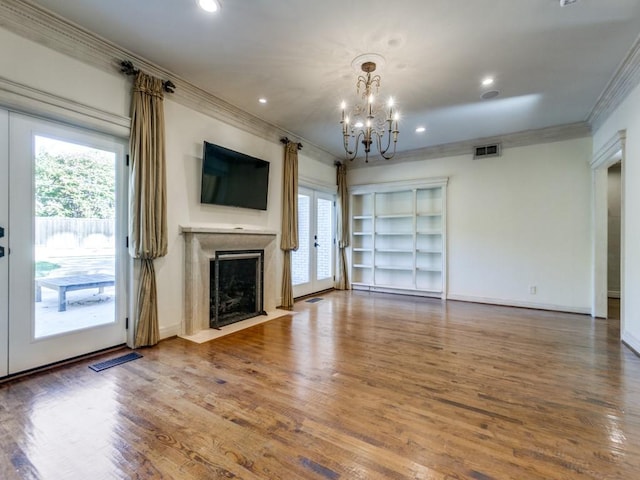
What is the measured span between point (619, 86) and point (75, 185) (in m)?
6.07

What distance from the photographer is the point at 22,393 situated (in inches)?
92.7

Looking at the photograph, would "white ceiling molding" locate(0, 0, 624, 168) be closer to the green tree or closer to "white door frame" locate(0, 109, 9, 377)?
"white door frame" locate(0, 109, 9, 377)

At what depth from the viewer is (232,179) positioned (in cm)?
438

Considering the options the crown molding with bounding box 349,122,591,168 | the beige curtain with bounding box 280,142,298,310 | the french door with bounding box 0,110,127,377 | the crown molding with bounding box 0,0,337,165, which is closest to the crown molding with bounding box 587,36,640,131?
the crown molding with bounding box 349,122,591,168

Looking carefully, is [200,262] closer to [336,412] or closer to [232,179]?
[232,179]

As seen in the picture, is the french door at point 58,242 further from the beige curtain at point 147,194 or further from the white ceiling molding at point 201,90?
→ the white ceiling molding at point 201,90

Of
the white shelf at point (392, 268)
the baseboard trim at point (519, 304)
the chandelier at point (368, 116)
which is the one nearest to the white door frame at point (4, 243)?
the chandelier at point (368, 116)

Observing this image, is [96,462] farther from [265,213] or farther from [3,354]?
[265,213]

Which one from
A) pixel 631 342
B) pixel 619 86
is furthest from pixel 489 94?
pixel 631 342

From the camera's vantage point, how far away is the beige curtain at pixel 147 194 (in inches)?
127

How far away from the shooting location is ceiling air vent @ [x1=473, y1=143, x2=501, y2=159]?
5.63 m

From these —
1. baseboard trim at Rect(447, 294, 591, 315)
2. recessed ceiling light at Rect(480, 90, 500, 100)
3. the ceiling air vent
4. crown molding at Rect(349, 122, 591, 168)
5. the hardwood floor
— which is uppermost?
recessed ceiling light at Rect(480, 90, 500, 100)

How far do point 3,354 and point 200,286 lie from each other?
1797 mm

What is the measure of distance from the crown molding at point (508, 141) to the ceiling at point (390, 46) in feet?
2.23
